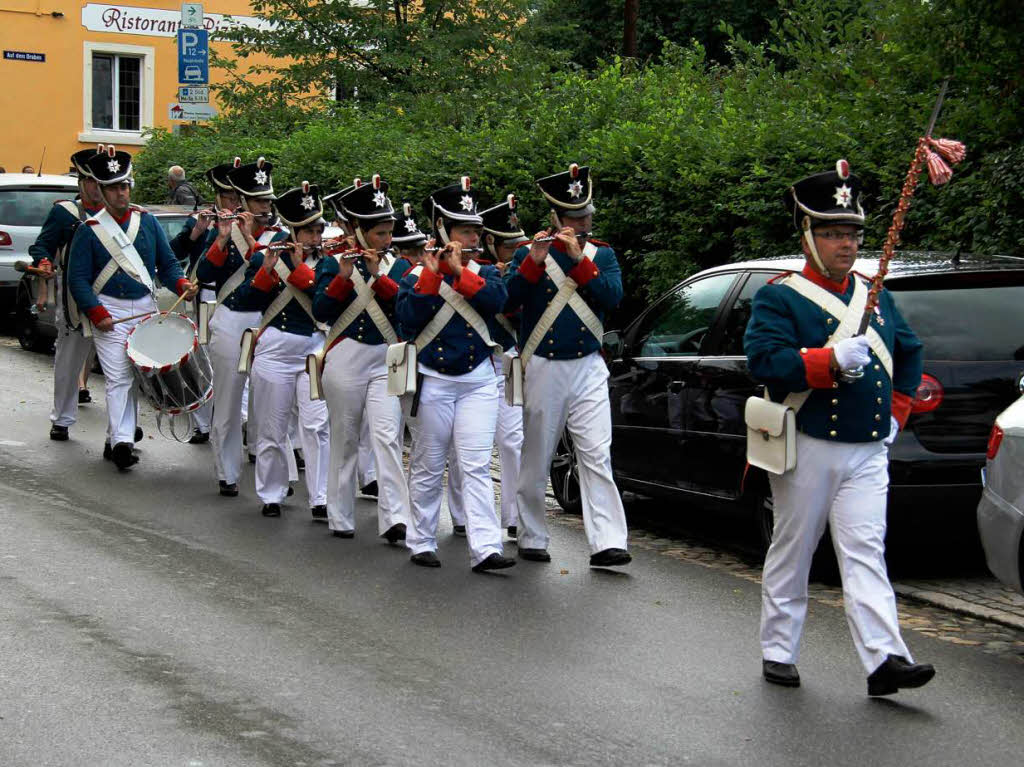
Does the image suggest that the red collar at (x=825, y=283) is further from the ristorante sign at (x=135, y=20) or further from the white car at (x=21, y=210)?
the ristorante sign at (x=135, y=20)

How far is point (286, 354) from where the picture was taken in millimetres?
10844

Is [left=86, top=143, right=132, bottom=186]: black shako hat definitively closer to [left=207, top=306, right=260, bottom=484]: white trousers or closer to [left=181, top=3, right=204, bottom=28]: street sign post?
[left=207, top=306, right=260, bottom=484]: white trousers

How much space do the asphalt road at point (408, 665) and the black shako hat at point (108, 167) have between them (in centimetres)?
329

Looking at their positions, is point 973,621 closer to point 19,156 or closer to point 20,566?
point 20,566

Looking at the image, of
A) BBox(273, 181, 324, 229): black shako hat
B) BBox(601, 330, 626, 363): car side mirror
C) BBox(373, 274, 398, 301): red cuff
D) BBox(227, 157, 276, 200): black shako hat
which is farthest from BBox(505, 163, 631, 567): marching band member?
BBox(227, 157, 276, 200): black shako hat

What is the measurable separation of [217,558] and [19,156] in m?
33.1

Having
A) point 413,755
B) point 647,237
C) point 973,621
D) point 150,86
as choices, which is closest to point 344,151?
point 647,237

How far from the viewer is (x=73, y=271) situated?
12445mm

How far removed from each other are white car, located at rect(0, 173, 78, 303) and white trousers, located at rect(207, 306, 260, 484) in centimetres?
1032

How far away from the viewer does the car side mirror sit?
34.1 feet

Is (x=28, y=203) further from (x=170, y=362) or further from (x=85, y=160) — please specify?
(x=170, y=362)

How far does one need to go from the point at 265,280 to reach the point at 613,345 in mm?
2243

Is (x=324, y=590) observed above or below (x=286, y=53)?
below

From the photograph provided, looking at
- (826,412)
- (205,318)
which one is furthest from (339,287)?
(826,412)
